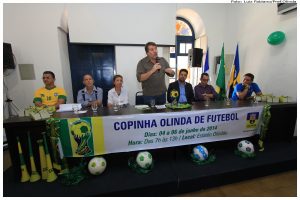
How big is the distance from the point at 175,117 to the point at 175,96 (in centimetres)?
48

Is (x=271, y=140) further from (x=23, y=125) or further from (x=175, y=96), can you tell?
(x=23, y=125)

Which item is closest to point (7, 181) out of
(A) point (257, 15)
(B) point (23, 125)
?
(B) point (23, 125)

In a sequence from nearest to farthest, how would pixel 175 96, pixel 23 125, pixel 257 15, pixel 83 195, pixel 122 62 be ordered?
pixel 83 195, pixel 23 125, pixel 175 96, pixel 257 15, pixel 122 62

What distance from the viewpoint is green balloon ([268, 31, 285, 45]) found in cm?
266

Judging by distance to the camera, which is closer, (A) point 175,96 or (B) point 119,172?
(B) point 119,172

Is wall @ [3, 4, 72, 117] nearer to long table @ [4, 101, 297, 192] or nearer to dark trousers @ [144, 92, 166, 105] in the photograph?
long table @ [4, 101, 297, 192]

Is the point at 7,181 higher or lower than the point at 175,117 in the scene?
lower

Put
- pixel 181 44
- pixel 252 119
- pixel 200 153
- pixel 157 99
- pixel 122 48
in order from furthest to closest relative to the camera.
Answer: pixel 181 44 → pixel 122 48 → pixel 157 99 → pixel 252 119 → pixel 200 153

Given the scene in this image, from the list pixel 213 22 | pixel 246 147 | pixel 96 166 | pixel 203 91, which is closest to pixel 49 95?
pixel 96 166

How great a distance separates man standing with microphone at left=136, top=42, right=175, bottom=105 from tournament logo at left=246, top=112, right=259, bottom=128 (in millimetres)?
1044

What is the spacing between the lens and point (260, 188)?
1.60 meters

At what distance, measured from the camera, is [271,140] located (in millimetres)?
2246

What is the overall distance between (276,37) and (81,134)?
126 inches

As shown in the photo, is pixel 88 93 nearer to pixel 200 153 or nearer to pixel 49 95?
pixel 49 95
